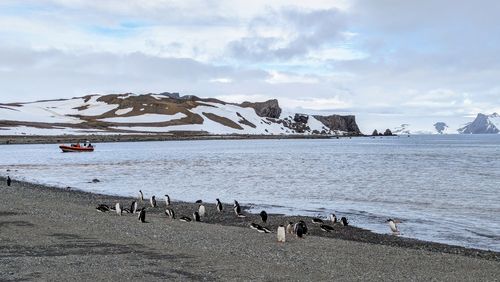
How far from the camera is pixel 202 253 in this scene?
12.8m

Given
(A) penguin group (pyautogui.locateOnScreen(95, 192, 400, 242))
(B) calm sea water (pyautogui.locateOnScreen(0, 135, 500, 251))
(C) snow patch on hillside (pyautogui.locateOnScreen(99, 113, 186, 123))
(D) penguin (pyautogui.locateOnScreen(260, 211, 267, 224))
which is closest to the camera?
(A) penguin group (pyautogui.locateOnScreen(95, 192, 400, 242))

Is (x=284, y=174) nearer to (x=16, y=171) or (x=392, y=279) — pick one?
Result: (x=16, y=171)

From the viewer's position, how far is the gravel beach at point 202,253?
1082 centimetres

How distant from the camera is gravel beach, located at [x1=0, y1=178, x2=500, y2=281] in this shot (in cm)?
1082

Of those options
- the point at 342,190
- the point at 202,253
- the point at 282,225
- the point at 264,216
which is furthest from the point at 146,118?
the point at 202,253

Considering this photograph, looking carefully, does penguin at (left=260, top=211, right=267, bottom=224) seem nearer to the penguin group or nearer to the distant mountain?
the penguin group

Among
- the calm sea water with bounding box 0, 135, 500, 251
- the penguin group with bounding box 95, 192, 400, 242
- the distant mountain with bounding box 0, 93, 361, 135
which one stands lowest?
the calm sea water with bounding box 0, 135, 500, 251

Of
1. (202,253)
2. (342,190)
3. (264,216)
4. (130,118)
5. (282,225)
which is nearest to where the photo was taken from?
(202,253)

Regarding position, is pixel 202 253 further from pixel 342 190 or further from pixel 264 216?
pixel 342 190

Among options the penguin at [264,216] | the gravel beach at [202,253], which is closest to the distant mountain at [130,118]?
the penguin at [264,216]

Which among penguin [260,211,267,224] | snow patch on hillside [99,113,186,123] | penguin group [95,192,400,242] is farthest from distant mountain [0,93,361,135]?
penguin [260,211,267,224]

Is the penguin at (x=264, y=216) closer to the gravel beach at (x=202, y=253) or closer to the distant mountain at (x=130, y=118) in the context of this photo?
the gravel beach at (x=202, y=253)

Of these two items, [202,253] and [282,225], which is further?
[282,225]

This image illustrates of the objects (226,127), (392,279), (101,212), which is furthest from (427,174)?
(226,127)
